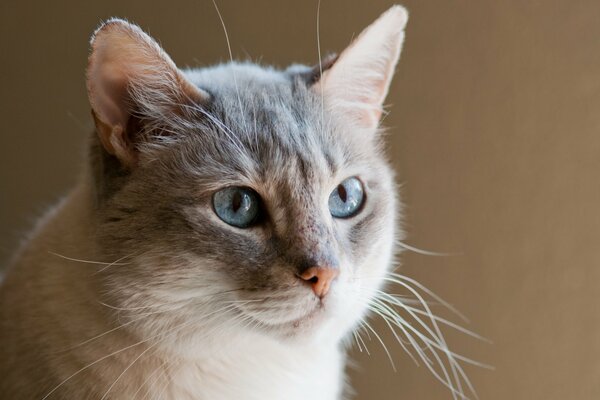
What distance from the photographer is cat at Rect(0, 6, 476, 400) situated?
3.46 feet

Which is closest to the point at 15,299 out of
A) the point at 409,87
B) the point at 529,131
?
the point at 409,87

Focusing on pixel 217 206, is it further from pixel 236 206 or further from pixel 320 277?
pixel 320 277

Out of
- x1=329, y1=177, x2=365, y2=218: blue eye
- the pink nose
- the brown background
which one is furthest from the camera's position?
the brown background

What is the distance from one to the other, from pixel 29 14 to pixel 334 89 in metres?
1.11

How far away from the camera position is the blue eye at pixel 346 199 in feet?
3.89

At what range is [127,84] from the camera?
109cm

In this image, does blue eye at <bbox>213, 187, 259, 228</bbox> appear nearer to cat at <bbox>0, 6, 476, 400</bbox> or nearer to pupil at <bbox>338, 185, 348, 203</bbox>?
cat at <bbox>0, 6, 476, 400</bbox>

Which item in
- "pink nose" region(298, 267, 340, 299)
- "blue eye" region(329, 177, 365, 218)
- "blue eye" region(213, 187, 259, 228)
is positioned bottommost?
"pink nose" region(298, 267, 340, 299)

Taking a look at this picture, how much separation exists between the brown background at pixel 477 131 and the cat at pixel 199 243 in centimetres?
48

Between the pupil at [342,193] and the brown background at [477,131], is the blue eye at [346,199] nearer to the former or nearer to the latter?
the pupil at [342,193]

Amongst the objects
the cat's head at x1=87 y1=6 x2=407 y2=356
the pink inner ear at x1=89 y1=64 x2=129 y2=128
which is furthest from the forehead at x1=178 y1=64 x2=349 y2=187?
the pink inner ear at x1=89 y1=64 x2=129 y2=128

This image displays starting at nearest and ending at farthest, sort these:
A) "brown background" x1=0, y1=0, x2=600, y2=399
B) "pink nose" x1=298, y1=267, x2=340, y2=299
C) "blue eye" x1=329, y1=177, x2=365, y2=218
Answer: "pink nose" x1=298, y1=267, x2=340, y2=299 < "blue eye" x1=329, y1=177, x2=365, y2=218 < "brown background" x1=0, y1=0, x2=600, y2=399

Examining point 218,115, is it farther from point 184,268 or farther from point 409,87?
point 409,87

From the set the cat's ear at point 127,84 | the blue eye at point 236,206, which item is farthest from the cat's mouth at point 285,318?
the cat's ear at point 127,84
